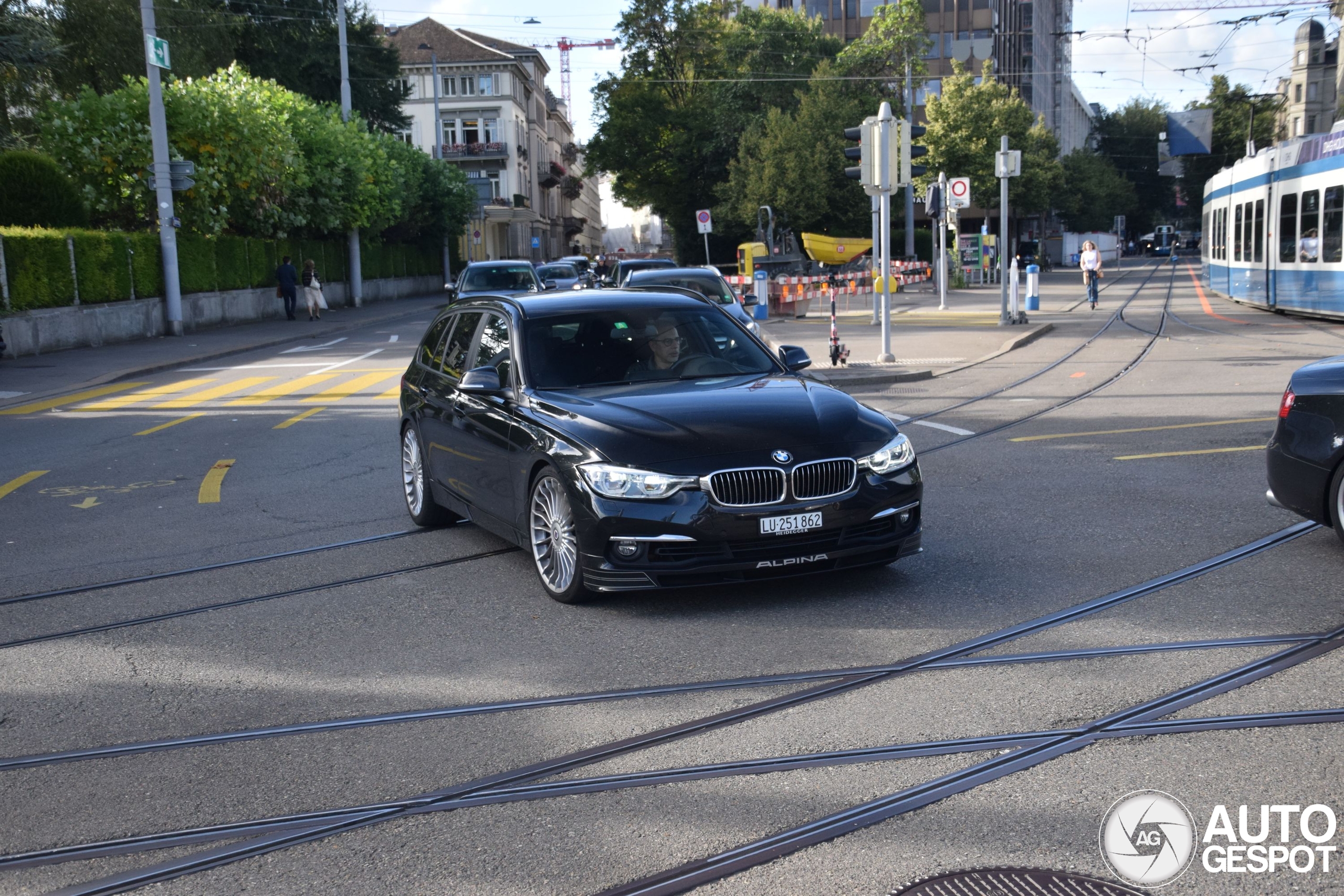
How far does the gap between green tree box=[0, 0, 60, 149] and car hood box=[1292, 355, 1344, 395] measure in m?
31.9

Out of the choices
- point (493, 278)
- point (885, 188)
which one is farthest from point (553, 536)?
point (493, 278)

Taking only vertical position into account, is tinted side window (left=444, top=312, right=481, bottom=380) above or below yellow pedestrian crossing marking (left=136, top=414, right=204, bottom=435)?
above

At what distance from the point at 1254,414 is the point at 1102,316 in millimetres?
19193

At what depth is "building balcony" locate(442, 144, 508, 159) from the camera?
3819 inches

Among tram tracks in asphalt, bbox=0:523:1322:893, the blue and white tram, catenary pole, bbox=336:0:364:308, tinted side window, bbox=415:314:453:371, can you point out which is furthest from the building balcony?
tram tracks in asphalt, bbox=0:523:1322:893

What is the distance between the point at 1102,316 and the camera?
102 feet

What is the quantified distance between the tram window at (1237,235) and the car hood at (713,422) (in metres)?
27.8

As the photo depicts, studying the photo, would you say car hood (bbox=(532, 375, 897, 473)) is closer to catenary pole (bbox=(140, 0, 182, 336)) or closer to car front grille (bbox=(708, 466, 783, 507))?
car front grille (bbox=(708, 466, 783, 507))

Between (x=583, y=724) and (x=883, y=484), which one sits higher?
(x=883, y=484)

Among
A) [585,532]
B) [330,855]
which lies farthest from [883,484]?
[330,855]

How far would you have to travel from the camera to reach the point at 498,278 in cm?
2833

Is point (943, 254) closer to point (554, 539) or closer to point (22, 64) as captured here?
point (22, 64)

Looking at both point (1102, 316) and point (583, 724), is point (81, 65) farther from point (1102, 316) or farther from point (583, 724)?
point (583, 724)

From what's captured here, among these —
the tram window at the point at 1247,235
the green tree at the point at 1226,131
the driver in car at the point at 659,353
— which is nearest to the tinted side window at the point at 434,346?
the driver in car at the point at 659,353
